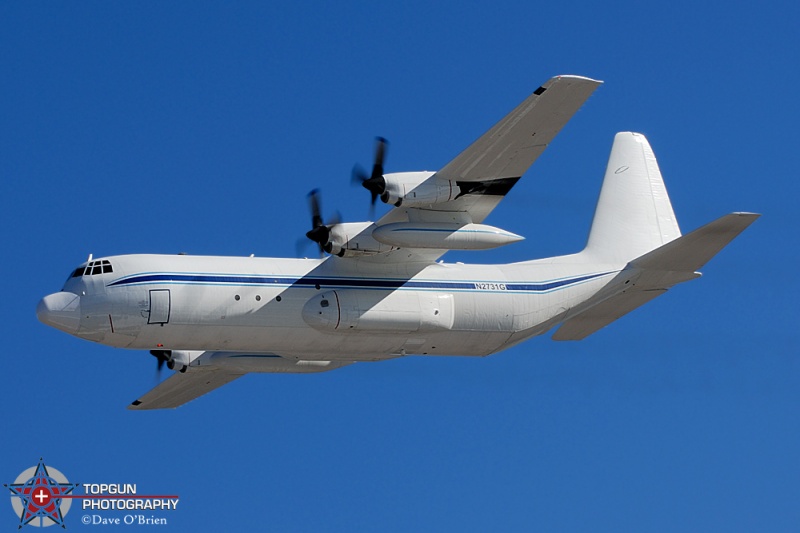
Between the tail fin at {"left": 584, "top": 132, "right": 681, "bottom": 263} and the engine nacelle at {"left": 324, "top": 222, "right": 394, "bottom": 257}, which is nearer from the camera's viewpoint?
the engine nacelle at {"left": 324, "top": 222, "right": 394, "bottom": 257}

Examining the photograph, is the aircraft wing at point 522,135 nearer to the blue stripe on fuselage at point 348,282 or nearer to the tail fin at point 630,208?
the blue stripe on fuselage at point 348,282

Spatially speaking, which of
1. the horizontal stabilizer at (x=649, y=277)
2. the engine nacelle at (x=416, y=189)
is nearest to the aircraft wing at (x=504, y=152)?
the engine nacelle at (x=416, y=189)

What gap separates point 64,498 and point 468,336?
789 centimetres

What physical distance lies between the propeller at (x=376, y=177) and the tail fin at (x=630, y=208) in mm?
5162

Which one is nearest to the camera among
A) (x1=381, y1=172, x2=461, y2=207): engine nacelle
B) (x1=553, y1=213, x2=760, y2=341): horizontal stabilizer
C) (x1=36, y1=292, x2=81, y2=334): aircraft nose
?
(x1=381, y1=172, x2=461, y2=207): engine nacelle

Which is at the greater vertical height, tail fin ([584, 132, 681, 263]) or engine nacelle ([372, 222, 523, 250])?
tail fin ([584, 132, 681, 263])

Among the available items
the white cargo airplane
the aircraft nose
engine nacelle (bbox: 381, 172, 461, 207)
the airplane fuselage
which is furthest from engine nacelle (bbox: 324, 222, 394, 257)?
the aircraft nose

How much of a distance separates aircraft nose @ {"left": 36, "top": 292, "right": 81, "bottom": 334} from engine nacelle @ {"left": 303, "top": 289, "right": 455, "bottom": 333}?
3.68 metres

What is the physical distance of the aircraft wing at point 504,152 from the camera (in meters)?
21.4

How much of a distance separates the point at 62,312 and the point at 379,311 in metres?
5.16

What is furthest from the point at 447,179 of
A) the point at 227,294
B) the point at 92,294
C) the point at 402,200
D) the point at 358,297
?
the point at 92,294

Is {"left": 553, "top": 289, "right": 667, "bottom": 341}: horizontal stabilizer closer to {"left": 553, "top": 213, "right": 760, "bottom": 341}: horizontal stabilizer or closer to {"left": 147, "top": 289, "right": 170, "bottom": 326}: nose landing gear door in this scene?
{"left": 553, "top": 213, "right": 760, "bottom": 341}: horizontal stabilizer

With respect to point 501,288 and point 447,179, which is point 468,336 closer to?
point 501,288

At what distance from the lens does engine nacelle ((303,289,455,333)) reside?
22750 millimetres
